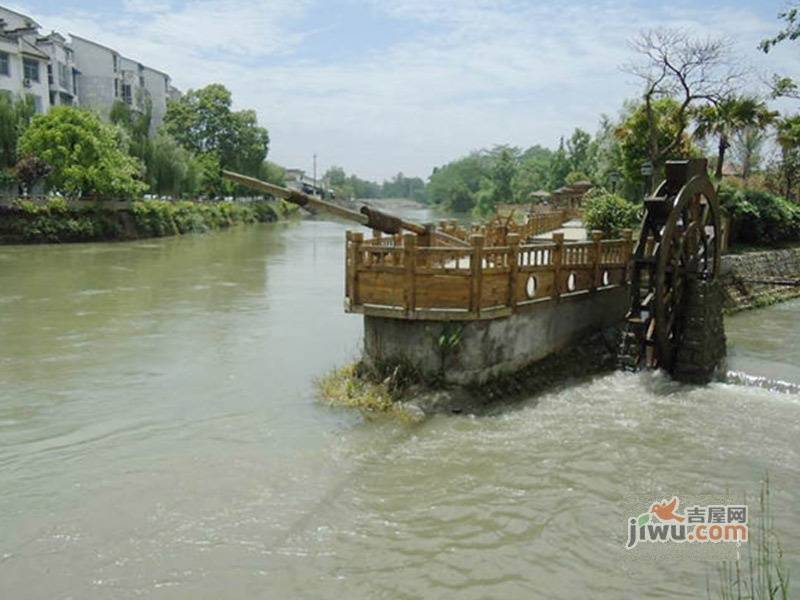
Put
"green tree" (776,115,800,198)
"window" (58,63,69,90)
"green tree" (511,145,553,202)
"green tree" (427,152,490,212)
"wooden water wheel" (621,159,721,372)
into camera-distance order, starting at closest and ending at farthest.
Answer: "wooden water wheel" (621,159,721,372) → "green tree" (776,115,800,198) → "window" (58,63,69,90) → "green tree" (511,145,553,202) → "green tree" (427,152,490,212)

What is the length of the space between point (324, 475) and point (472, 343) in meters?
2.63

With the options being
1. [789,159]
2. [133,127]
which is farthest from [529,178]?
[789,159]

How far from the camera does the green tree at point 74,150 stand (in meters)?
32.5

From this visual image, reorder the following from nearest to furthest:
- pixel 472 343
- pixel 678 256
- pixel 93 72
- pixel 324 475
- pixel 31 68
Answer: pixel 324 475 < pixel 472 343 < pixel 678 256 < pixel 31 68 < pixel 93 72

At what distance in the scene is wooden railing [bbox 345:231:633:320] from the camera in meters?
8.49

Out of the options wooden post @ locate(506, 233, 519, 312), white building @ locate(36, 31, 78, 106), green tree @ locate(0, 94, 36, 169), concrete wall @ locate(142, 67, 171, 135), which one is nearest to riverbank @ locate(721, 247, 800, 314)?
wooden post @ locate(506, 233, 519, 312)

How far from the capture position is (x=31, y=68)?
41875 millimetres

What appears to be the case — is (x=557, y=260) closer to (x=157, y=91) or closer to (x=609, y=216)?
(x=609, y=216)

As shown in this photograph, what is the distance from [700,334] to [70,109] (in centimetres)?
3188

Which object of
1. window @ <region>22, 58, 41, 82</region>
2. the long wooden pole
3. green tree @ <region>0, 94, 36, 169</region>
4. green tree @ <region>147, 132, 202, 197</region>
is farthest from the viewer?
green tree @ <region>147, 132, 202, 197</region>

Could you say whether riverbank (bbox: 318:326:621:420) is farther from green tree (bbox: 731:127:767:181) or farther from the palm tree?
green tree (bbox: 731:127:767:181)

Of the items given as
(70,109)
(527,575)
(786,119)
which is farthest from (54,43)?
(527,575)

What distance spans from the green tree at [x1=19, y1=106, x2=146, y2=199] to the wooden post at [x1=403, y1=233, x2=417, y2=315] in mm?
28661

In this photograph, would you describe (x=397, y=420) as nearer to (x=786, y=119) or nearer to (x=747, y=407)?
(x=747, y=407)
